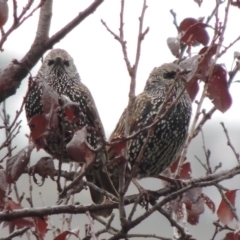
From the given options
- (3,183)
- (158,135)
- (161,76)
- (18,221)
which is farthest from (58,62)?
(3,183)

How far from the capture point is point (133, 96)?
9.76ft

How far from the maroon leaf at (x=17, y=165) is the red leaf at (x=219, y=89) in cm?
94

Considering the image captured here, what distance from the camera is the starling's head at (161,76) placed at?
5.45 meters

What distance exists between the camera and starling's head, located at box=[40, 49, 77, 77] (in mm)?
5770

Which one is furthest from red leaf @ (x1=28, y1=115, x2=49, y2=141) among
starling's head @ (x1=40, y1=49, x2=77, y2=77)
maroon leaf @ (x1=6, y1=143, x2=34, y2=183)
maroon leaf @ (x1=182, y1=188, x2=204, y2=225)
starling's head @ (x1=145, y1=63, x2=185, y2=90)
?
starling's head @ (x1=40, y1=49, x2=77, y2=77)

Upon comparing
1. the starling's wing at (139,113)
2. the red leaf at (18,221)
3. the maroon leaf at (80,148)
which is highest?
the starling's wing at (139,113)

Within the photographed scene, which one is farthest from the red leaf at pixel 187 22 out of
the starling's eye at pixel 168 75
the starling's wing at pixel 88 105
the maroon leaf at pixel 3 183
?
the starling's eye at pixel 168 75

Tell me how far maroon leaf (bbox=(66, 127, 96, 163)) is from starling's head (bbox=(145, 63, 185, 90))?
7.96ft

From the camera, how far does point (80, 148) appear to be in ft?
9.86

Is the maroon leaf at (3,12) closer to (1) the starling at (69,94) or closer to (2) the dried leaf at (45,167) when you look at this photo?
(2) the dried leaf at (45,167)

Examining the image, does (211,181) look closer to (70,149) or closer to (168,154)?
(70,149)

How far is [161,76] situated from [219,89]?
2.05 metres

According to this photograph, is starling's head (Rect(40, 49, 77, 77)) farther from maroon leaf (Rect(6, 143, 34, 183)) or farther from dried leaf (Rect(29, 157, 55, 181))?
maroon leaf (Rect(6, 143, 34, 183))

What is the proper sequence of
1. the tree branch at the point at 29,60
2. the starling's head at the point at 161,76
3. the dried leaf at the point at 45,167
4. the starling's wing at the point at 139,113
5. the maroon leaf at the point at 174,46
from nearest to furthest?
1. the tree branch at the point at 29,60
2. the dried leaf at the point at 45,167
3. the maroon leaf at the point at 174,46
4. the starling's wing at the point at 139,113
5. the starling's head at the point at 161,76
